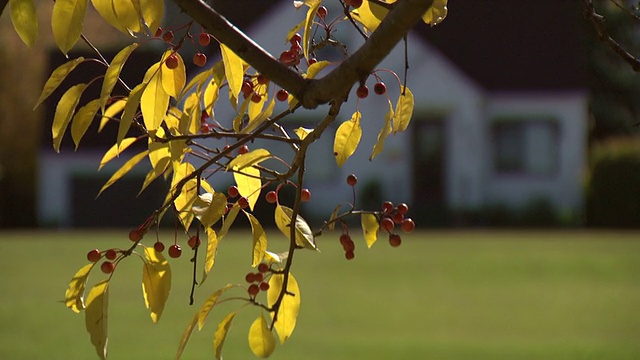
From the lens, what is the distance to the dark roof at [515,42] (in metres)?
18.8

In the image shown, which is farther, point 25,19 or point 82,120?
point 82,120

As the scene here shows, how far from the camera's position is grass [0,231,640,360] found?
596 centimetres

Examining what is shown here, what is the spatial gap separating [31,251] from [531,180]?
9399 millimetres

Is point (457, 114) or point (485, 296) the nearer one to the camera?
point (485, 296)

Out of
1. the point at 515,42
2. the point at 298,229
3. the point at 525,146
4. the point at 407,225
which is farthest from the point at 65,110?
the point at 515,42

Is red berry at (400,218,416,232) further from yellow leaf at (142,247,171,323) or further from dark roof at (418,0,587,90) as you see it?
dark roof at (418,0,587,90)

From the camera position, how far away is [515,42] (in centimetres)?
1934

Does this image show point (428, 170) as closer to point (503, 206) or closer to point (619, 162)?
→ point (503, 206)

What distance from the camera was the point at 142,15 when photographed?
121cm

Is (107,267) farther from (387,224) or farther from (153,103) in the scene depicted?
(387,224)

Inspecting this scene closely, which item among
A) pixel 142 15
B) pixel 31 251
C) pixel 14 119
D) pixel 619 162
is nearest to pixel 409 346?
pixel 142 15

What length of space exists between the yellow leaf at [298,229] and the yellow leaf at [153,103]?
246 mm

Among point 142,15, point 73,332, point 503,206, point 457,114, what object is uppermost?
point 457,114

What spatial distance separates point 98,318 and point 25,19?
0.38 metres
